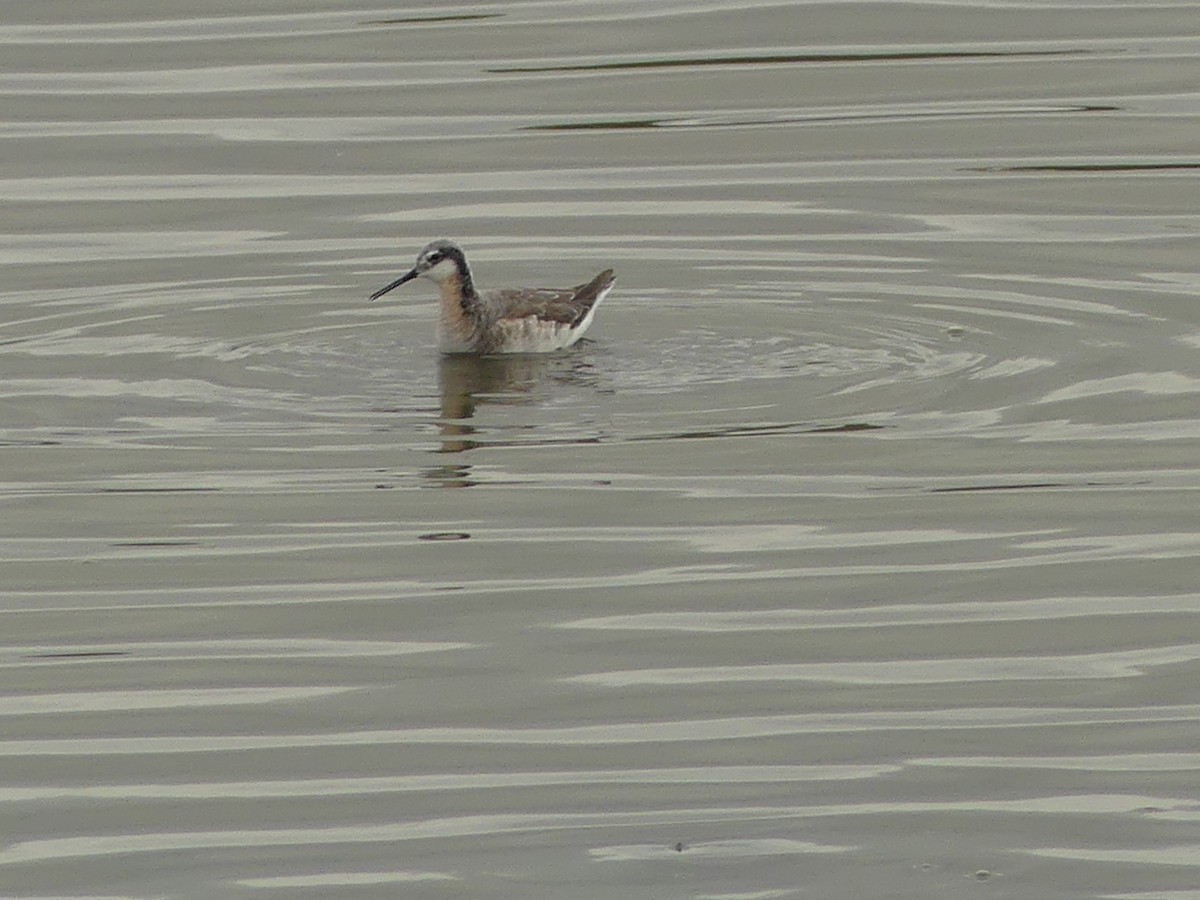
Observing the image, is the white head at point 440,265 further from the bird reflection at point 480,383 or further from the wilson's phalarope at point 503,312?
the bird reflection at point 480,383

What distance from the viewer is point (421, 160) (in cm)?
1978

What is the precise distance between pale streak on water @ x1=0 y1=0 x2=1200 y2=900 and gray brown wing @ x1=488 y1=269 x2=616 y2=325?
0.26 metres

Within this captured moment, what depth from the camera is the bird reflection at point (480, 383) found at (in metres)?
13.4

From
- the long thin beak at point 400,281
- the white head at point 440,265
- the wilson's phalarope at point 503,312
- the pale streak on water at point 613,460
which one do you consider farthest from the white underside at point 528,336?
the long thin beak at point 400,281

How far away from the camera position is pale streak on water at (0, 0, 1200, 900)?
8492 mm

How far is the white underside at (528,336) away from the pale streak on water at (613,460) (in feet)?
0.41

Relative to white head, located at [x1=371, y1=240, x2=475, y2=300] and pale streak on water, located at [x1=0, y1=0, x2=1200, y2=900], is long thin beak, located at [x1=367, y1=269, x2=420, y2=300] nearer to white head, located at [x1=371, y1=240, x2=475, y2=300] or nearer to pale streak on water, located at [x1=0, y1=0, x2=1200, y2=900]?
white head, located at [x1=371, y1=240, x2=475, y2=300]

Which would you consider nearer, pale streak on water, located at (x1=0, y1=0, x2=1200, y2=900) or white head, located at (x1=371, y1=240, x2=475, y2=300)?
pale streak on water, located at (x1=0, y1=0, x2=1200, y2=900)

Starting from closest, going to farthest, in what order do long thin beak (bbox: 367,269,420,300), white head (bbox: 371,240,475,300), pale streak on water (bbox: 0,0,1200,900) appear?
pale streak on water (bbox: 0,0,1200,900)
white head (bbox: 371,240,475,300)
long thin beak (bbox: 367,269,420,300)

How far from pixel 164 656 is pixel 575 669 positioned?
56.5 inches

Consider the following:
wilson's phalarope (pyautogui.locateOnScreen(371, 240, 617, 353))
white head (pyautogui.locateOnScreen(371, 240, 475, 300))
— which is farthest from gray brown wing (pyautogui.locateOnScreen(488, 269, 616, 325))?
white head (pyautogui.locateOnScreen(371, 240, 475, 300))

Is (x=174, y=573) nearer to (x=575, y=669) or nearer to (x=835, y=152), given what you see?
(x=575, y=669)

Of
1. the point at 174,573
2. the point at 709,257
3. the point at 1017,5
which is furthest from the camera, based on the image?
the point at 1017,5

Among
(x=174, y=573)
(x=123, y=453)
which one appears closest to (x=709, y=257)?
(x=123, y=453)
